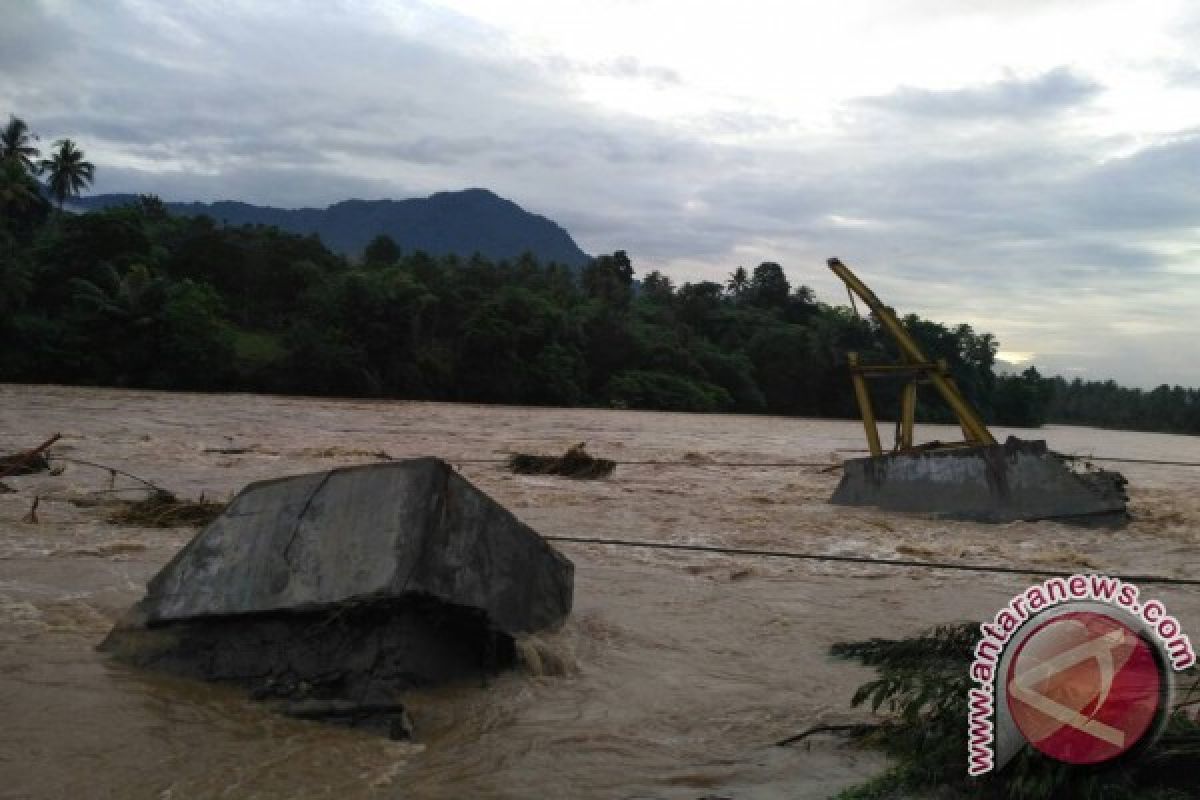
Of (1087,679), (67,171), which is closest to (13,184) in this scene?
(67,171)

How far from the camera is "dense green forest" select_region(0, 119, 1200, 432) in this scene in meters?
41.8

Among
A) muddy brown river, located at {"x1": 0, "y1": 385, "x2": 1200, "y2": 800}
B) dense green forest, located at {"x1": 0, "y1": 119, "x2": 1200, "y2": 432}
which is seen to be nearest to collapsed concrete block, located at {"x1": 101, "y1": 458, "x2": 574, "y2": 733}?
muddy brown river, located at {"x1": 0, "y1": 385, "x2": 1200, "y2": 800}

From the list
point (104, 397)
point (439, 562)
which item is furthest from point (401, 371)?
point (439, 562)

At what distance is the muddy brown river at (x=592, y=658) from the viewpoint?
12.2 feet

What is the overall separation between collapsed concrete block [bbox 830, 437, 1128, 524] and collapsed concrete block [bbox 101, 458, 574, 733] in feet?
29.3

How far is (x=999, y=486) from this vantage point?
12547mm

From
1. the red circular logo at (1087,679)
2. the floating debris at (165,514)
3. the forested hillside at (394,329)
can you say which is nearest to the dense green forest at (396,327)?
the forested hillside at (394,329)

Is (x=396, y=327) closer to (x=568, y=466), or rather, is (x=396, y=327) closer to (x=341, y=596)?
(x=568, y=466)

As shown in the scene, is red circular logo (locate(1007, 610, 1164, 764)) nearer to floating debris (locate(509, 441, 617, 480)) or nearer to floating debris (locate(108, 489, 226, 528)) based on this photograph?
floating debris (locate(108, 489, 226, 528))

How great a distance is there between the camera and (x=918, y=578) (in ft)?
27.8

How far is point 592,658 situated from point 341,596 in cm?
157

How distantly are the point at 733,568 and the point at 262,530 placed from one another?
15.3 ft

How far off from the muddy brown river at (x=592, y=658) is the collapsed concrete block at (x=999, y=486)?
35 cm

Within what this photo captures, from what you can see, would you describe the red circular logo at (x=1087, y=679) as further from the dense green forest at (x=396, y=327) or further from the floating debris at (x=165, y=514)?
the dense green forest at (x=396, y=327)
